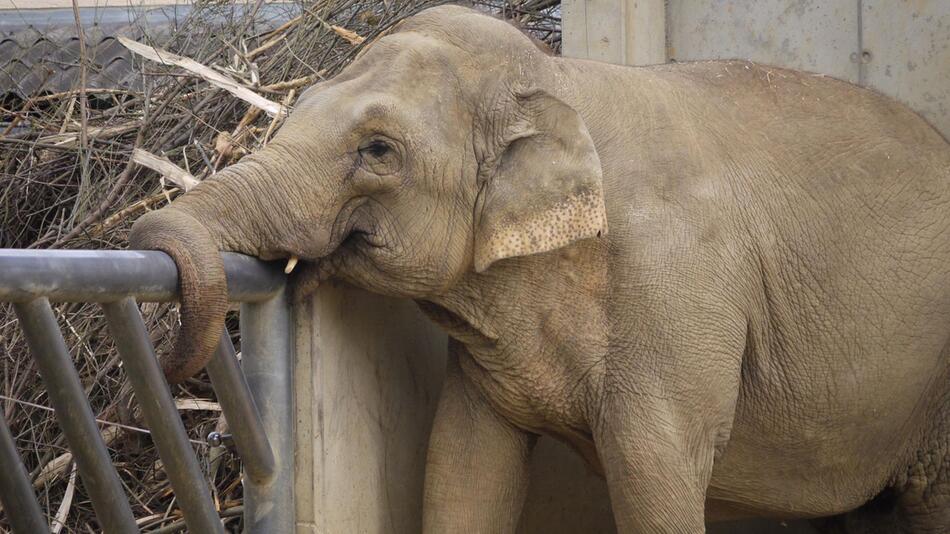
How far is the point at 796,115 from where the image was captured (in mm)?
3479

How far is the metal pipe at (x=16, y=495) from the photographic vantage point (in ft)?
6.68

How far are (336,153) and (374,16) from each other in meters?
2.92

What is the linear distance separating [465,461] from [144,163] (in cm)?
173

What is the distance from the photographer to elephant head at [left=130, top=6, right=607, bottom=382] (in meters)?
2.73

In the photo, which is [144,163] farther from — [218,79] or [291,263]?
[291,263]

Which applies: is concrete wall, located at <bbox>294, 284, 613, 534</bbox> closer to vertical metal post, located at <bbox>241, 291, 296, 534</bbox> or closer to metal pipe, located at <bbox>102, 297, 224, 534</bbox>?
vertical metal post, located at <bbox>241, 291, 296, 534</bbox>

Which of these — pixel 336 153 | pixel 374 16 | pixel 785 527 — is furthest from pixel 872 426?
pixel 374 16

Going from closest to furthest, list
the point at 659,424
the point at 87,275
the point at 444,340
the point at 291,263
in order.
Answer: the point at 87,275
the point at 291,263
the point at 659,424
the point at 444,340

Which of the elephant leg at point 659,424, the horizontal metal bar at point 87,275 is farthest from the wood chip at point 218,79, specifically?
the horizontal metal bar at point 87,275

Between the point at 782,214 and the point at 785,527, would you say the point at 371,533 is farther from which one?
the point at 785,527

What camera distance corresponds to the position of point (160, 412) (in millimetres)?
2246

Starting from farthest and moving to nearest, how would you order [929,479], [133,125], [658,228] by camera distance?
[133,125] < [929,479] < [658,228]

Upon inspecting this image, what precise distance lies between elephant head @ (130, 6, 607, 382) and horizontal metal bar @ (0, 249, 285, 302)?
0.75 ft

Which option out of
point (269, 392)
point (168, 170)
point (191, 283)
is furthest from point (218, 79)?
point (191, 283)
